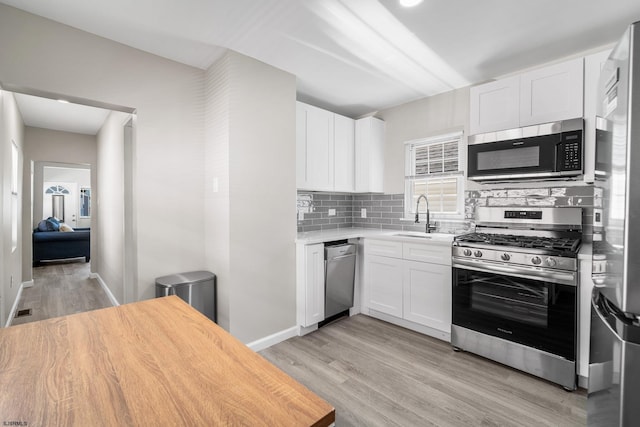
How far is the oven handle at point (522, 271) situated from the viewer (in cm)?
207

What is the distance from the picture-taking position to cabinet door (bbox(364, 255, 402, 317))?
3096 mm

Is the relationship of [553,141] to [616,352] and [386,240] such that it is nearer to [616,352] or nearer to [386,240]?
[386,240]

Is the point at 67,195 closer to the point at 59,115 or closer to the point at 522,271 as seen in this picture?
the point at 59,115

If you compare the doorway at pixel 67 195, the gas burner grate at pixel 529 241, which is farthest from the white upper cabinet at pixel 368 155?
the doorway at pixel 67 195

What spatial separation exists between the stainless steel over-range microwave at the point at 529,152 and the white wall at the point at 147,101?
8.30ft

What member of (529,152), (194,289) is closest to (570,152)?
(529,152)

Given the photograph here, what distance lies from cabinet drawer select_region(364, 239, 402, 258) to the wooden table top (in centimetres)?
235

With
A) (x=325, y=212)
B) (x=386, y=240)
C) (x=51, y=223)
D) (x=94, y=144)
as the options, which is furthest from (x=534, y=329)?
(x=51, y=223)

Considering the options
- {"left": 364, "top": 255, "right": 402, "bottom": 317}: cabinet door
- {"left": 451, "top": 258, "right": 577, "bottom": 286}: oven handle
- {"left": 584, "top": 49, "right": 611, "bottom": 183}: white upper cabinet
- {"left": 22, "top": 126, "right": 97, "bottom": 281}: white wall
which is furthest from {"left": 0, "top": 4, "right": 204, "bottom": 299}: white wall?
{"left": 22, "top": 126, "right": 97, "bottom": 281}: white wall

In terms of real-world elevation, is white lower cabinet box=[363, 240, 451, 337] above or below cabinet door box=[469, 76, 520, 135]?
below

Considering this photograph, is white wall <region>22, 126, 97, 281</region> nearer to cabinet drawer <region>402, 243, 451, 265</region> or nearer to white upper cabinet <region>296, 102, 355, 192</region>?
white upper cabinet <region>296, 102, 355, 192</region>

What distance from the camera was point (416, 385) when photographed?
2.15 metres

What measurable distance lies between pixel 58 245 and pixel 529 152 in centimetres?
862

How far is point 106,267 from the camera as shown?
15.5 feet
